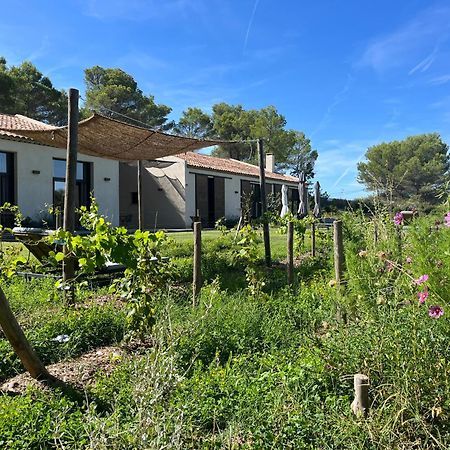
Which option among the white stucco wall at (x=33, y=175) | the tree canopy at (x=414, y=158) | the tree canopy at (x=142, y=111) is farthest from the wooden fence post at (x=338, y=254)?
the tree canopy at (x=414, y=158)

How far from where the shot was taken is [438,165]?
33.0 meters

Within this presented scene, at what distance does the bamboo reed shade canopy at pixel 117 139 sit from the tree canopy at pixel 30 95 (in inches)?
688

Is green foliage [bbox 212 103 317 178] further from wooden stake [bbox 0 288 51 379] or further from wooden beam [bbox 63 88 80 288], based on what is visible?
wooden stake [bbox 0 288 51 379]

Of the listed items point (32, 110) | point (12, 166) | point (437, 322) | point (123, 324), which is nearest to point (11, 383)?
point (123, 324)

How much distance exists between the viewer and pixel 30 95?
2595 centimetres

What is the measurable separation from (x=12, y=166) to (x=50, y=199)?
1.72 metres

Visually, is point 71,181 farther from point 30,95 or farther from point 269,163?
point 269,163

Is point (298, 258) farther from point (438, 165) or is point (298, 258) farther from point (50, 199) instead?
point (438, 165)

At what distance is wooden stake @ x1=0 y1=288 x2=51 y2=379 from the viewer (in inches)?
99.1

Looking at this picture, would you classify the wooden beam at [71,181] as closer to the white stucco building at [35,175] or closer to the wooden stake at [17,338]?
the wooden stake at [17,338]

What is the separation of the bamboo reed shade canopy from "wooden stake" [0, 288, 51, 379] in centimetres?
433

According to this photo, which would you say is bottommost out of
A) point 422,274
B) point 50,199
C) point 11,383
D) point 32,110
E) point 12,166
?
point 11,383

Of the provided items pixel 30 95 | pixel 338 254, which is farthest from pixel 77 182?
pixel 338 254

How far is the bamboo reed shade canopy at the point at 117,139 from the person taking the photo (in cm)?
695
